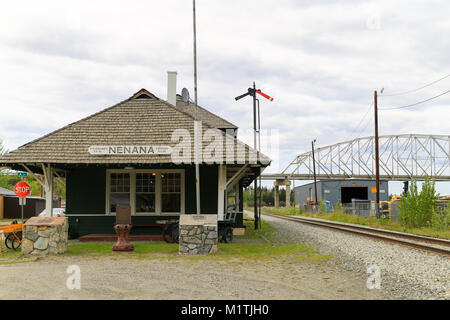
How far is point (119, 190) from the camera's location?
1664cm

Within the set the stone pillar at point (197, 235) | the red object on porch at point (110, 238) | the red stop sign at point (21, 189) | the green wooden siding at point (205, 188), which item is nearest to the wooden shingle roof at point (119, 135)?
the green wooden siding at point (205, 188)

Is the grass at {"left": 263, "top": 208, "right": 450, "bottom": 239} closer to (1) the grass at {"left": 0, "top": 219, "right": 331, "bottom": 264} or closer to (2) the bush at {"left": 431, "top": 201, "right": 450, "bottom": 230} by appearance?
(2) the bush at {"left": 431, "top": 201, "right": 450, "bottom": 230}

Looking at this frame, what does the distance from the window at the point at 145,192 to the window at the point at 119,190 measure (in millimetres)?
392

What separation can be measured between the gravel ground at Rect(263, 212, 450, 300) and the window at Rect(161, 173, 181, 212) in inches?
206

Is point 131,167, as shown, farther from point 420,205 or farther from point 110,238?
point 420,205

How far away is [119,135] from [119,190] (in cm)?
214

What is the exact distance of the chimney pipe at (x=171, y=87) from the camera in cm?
2269

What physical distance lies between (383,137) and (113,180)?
13527cm

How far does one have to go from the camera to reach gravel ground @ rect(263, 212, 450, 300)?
7.68 m

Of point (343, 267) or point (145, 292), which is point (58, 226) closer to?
point (145, 292)

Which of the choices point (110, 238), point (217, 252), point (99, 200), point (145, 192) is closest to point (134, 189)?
point (145, 192)

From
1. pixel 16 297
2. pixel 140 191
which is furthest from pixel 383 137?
pixel 16 297

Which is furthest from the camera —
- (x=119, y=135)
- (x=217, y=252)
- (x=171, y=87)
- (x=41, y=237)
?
(x=171, y=87)

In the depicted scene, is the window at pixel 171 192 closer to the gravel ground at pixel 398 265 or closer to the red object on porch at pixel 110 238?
the red object on porch at pixel 110 238
